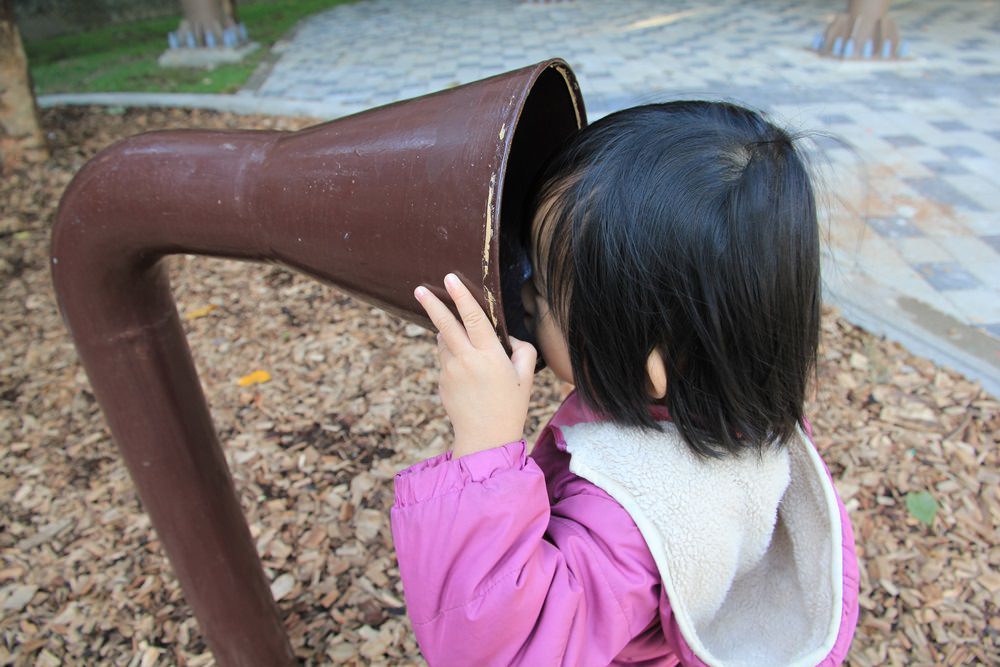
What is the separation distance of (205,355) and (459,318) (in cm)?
241

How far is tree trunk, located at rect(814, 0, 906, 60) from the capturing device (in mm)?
6859

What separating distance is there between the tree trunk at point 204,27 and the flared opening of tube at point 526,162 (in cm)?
724

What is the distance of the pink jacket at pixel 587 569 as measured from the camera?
3.17ft

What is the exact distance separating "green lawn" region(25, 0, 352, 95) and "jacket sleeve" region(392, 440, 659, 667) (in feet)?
20.0

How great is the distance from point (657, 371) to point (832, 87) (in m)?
6.02

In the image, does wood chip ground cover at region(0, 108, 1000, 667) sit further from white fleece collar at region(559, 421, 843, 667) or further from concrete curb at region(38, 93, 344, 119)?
concrete curb at region(38, 93, 344, 119)

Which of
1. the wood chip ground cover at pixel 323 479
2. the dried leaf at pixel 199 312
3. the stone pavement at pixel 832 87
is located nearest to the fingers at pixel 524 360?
the stone pavement at pixel 832 87

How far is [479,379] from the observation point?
975 millimetres

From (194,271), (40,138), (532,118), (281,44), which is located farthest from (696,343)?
(281,44)

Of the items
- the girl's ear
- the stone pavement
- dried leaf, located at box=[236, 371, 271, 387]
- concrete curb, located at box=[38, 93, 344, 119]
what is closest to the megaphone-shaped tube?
the girl's ear

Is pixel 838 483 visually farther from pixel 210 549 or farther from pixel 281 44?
pixel 281 44

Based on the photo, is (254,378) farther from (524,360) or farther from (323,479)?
(524,360)

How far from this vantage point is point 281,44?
26.7 feet

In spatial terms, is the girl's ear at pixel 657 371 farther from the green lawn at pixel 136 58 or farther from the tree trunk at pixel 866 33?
the tree trunk at pixel 866 33
